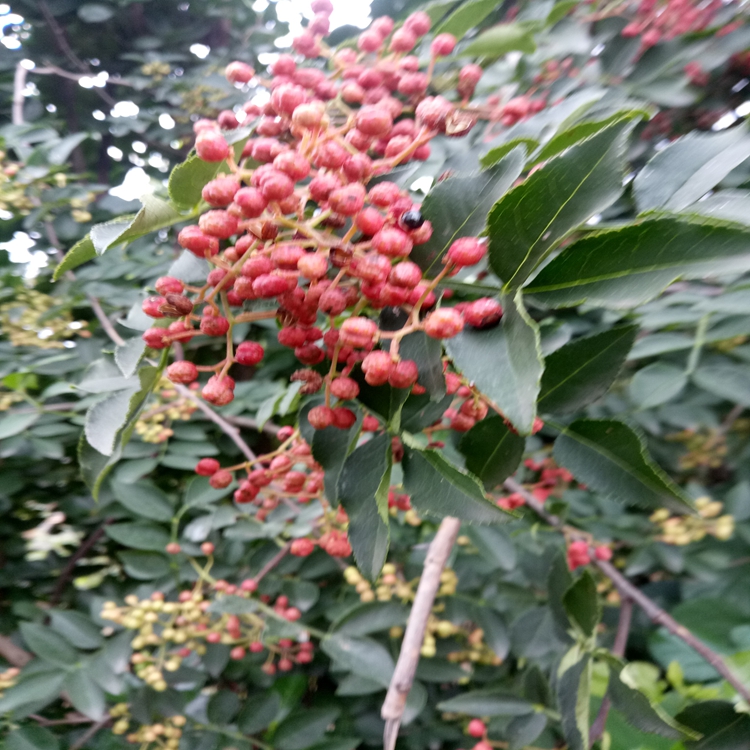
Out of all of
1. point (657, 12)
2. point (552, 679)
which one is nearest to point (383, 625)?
point (552, 679)

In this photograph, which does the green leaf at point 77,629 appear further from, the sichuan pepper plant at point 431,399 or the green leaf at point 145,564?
the green leaf at point 145,564

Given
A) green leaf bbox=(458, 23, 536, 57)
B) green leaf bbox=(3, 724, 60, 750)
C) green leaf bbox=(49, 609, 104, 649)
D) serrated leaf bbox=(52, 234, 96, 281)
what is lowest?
green leaf bbox=(3, 724, 60, 750)

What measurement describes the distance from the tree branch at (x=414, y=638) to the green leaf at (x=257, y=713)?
558 millimetres

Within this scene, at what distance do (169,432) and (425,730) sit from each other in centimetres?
87

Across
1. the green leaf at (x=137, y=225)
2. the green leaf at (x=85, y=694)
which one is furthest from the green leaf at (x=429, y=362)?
the green leaf at (x=85, y=694)

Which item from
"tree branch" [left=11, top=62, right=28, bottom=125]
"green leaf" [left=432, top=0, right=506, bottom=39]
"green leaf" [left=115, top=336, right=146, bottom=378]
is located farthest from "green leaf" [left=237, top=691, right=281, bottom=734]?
"tree branch" [left=11, top=62, right=28, bottom=125]

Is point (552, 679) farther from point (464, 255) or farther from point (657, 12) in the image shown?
point (657, 12)

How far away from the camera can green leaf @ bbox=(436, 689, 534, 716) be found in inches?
33.9

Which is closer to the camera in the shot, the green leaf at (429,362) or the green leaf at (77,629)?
the green leaf at (429,362)

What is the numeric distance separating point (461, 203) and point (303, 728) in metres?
1.06

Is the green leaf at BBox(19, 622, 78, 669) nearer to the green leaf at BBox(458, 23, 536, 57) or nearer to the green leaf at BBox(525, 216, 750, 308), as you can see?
the green leaf at BBox(525, 216, 750, 308)

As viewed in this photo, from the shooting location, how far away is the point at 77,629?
1.05 meters

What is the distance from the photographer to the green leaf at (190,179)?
48cm

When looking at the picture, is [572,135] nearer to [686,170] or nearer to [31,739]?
[686,170]
